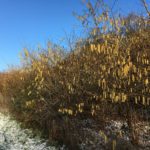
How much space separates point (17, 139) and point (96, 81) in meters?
3.32

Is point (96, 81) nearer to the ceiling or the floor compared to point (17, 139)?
nearer to the ceiling

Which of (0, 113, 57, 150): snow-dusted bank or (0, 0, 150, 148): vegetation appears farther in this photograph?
(0, 113, 57, 150): snow-dusted bank

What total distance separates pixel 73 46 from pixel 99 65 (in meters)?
1.78

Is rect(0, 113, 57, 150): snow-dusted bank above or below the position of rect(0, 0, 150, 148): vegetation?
below

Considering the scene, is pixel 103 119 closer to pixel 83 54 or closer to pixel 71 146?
pixel 71 146

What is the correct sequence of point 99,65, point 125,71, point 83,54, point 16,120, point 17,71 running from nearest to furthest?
point 125,71
point 99,65
point 83,54
point 16,120
point 17,71

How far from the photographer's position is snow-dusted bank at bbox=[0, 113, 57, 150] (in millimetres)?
8098

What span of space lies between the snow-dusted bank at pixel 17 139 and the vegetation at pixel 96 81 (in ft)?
1.21

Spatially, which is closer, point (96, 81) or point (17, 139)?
point (96, 81)

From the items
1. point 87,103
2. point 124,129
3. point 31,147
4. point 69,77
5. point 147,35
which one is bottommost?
point 31,147

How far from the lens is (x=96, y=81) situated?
23.0ft

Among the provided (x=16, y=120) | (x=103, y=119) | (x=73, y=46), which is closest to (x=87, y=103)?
(x=103, y=119)

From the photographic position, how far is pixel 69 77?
7.98 metres

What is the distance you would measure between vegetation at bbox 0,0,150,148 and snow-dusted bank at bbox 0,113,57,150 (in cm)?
37
